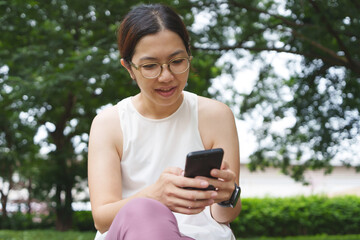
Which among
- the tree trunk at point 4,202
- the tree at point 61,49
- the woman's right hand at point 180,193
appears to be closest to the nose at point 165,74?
the woman's right hand at point 180,193

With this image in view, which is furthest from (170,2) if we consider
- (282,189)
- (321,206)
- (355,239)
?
(282,189)

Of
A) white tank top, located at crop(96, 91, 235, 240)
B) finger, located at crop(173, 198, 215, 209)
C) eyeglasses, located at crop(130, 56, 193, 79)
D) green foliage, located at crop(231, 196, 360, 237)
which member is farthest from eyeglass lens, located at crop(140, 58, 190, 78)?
green foliage, located at crop(231, 196, 360, 237)

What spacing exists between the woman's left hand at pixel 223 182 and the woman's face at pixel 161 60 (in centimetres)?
45

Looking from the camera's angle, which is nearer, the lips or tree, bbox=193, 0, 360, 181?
the lips

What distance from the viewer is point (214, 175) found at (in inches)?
64.5

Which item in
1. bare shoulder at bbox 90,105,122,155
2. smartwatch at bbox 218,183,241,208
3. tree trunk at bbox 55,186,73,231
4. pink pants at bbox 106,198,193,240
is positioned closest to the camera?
pink pants at bbox 106,198,193,240

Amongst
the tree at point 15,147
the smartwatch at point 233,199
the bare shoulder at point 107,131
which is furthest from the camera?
the tree at point 15,147

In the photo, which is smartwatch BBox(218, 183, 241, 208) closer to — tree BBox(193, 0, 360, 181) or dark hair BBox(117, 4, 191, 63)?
dark hair BBox(117, 4, 191, 63)

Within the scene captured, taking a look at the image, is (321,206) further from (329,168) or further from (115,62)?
(115,62)

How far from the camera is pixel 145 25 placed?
1.88m

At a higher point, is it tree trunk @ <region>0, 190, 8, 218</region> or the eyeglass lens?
the eyeglass lens

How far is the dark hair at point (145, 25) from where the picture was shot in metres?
1.88

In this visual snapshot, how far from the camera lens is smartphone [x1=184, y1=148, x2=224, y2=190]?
1.54 metres

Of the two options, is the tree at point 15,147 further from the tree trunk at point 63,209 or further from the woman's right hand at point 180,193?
the woman's right hand at point 180,193
